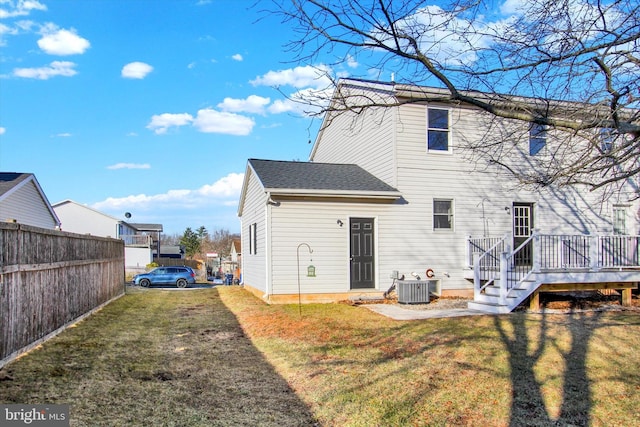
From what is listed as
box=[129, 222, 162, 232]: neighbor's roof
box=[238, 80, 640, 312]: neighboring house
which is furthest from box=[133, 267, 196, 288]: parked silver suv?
box=[129, 222, 162, 232]: neighbor's roof

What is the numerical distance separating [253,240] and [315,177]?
3.25m

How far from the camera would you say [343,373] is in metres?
5.65

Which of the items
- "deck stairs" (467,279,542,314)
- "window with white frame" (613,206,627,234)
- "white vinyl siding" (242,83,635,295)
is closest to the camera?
"deck stairs" (467,279,542,314)

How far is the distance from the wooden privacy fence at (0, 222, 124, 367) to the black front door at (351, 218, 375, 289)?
253 inches

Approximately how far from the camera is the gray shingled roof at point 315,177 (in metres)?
12.3

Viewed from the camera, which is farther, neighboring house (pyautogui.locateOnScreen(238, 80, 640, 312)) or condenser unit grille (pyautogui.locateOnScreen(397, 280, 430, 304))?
neighboring house (pyautogui.locateOnScreen(238, 80, 640, 312))

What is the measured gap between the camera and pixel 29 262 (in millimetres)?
6684

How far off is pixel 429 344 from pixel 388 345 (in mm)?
608

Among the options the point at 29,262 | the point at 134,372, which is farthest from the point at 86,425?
the point at 29,262

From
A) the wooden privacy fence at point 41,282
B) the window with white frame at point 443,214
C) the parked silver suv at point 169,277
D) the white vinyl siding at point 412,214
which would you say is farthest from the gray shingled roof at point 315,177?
the parked silver suv at point 169,277

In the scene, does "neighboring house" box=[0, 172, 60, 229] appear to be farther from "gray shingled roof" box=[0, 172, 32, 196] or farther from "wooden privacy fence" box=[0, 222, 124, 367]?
"wooden privacy fence" box=[0, 222, 124, 367]

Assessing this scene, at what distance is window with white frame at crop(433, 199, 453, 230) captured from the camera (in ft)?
44.1

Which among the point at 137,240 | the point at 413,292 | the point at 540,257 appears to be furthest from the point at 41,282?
the point at 137,240

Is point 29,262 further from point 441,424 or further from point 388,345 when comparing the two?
point 441,424
